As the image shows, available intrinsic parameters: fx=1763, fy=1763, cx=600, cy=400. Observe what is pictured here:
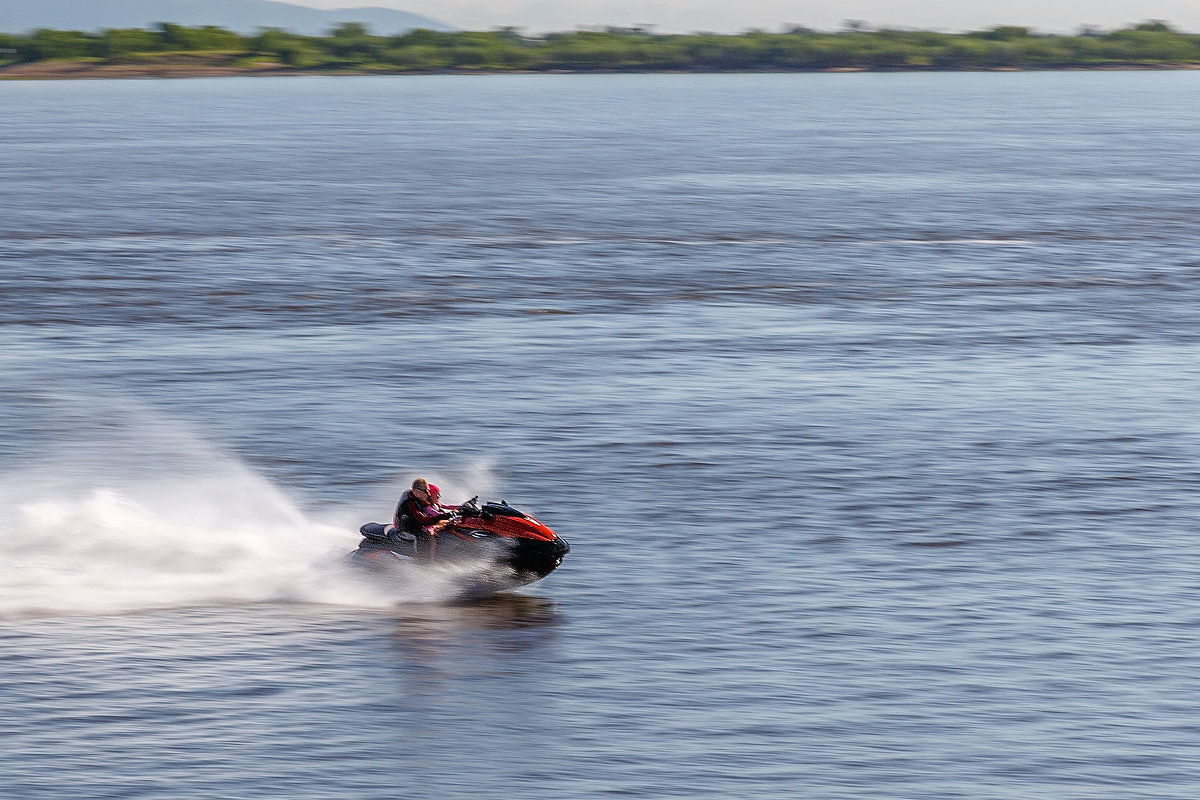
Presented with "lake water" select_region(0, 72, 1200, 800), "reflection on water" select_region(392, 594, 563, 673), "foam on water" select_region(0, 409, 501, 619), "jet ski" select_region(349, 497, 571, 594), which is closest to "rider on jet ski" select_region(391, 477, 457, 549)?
"jet ski" select_region(349, 497, 571, 594)

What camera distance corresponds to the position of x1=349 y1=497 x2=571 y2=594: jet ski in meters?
21.4

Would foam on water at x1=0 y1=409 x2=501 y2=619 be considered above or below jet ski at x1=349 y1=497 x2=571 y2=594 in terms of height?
below

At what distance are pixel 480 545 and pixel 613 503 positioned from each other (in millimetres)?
6183

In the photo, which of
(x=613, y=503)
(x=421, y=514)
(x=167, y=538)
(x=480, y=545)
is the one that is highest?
(x=421, y=514)

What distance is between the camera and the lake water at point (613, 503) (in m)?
18.2

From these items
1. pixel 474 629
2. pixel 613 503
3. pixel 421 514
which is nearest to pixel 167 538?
pixel 421 514

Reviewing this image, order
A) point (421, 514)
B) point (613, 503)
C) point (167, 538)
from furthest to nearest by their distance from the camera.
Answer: point (613, 503)
point (167, 538)
point (421, 514)

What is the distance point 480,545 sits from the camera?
21.5 meters

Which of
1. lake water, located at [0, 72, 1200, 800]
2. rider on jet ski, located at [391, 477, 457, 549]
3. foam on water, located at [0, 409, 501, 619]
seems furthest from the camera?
foam on water, located at [0, 409, 501, 619]

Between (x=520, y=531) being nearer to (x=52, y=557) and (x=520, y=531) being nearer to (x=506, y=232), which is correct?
(x=52, y=557)

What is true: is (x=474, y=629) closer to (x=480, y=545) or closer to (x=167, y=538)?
(x=480, y=545)

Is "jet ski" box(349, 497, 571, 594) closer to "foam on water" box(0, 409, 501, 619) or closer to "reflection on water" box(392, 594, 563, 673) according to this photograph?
"foam on water" box(0, 409, 501, 619)

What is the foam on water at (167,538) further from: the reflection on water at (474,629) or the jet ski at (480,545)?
the reflection on water at (474,629)

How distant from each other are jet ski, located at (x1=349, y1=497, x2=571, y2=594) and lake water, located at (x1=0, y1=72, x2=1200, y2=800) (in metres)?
0.59
